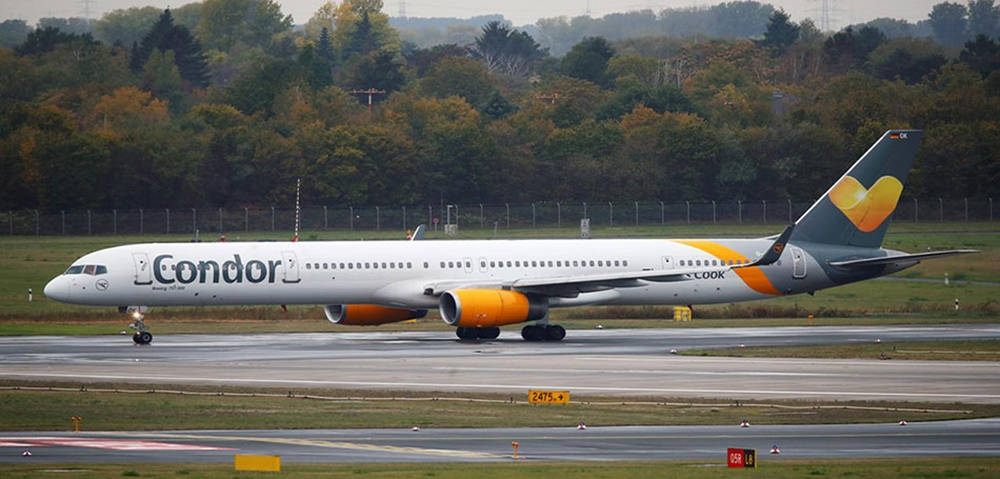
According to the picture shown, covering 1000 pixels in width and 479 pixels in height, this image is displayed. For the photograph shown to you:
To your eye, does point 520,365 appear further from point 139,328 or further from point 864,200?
point 864,200

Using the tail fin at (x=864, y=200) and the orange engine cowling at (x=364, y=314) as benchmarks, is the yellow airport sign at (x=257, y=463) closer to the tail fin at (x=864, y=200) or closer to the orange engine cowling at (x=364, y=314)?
the orange engine cowling at (x=364, y=314)

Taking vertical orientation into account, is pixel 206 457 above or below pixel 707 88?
below

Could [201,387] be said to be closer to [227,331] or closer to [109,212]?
[227,331]

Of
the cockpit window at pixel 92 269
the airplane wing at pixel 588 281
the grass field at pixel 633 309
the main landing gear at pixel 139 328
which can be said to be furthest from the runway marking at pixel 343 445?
the grass field at pixel 633 309

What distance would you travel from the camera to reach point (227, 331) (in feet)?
194

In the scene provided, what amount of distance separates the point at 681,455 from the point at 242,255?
29.8 metres

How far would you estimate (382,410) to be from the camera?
110 ft

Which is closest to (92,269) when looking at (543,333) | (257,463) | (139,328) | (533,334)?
(139,328)

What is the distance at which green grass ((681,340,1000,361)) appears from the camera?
46406mm

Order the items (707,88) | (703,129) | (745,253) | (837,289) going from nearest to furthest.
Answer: (745,253) → (837,289) → (703,129) → (707,88)

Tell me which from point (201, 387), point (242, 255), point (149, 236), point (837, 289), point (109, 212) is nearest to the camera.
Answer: point (201, 387)

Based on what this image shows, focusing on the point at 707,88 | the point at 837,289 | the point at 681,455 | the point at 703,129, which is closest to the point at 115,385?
the point at 681,455

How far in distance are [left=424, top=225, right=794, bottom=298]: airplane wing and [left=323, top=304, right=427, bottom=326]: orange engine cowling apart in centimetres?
216

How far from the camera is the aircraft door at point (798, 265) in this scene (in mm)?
57625
